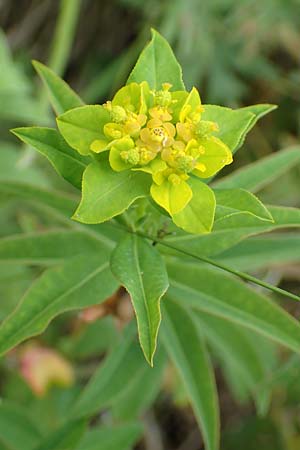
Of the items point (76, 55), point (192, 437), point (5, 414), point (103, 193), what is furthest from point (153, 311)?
point (76, 55)

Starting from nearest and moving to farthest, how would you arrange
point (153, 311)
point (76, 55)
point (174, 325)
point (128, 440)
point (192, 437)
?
1. point (153, 311)
2. point (174, 325)
3. point (128, 440)
4. point (192, 437)
5. point (76, 55)

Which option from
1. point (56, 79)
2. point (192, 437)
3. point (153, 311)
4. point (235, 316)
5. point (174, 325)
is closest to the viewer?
point (153, 311)

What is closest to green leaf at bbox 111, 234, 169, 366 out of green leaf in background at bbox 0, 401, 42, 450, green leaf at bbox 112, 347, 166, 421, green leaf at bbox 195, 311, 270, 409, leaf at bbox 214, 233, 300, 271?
leaf at bbox 214, 233, 300, 271

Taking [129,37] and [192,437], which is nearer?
[192,437]

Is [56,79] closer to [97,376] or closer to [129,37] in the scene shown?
[97,376]

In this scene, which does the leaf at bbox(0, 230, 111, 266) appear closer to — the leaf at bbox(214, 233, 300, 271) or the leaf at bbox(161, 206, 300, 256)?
the leaf at bbox(161, 206, 300, 256)

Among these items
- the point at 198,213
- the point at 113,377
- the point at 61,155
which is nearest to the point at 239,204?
the point at 198,213

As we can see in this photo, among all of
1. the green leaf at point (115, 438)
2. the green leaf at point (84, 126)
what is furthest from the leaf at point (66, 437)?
the green leaf at point (84, 126)
